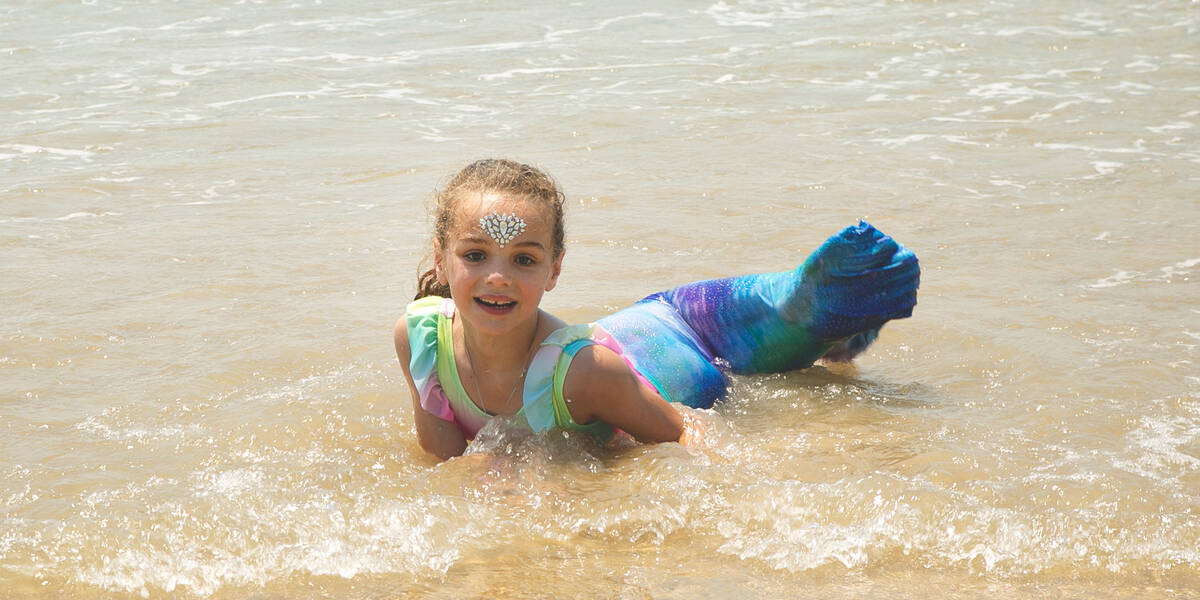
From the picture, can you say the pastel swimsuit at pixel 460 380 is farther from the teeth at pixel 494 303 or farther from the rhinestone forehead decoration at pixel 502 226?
the rhinestone forehead decoration at pixel 502 226

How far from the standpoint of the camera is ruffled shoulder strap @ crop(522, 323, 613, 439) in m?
3.48

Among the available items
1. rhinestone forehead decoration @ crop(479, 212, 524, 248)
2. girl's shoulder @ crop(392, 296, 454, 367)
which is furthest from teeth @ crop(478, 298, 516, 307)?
girl's shoulder @ crop(392, 296, 454, 367)

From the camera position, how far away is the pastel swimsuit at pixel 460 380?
Answer: 138 inches

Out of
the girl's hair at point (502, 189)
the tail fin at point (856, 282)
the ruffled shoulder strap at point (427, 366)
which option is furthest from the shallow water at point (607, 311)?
the girl's hair at point (502, 189)

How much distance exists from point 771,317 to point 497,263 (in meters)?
1.16

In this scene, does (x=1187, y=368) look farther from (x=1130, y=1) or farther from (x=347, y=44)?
(x=1130, y=1)

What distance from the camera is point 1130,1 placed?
13.5 m

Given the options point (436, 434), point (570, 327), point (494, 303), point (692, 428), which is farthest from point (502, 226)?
point (692, 428)

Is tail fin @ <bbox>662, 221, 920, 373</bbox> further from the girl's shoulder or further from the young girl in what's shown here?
the girl's shoulder

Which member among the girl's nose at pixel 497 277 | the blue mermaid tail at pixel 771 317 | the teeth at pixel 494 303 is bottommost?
the blue mermaid tail at pixel 771 317

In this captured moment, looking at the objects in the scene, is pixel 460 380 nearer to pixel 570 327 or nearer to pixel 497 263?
pixel 570 327

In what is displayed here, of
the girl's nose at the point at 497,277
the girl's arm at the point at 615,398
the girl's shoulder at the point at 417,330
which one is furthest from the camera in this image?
the girl's shoulder at the point at 417,330

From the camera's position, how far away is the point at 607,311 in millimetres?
4852

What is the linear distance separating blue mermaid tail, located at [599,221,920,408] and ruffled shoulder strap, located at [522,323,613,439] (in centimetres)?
34
